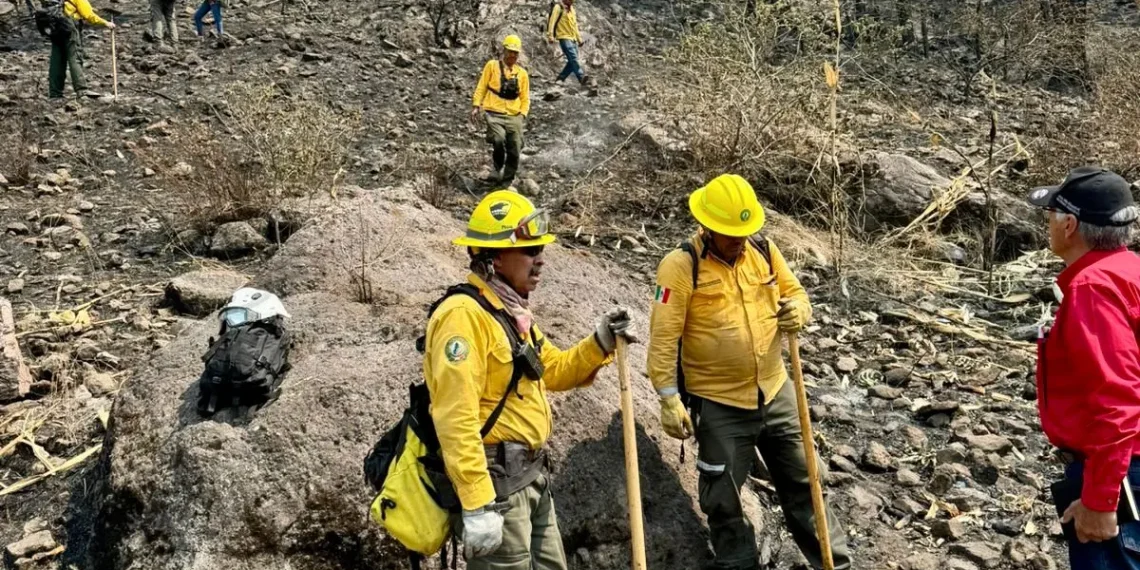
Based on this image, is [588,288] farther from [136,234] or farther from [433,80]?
[433,80]

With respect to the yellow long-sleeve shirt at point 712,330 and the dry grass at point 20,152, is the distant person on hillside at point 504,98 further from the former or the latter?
the yellow long-sleeve shirt at point 712,330

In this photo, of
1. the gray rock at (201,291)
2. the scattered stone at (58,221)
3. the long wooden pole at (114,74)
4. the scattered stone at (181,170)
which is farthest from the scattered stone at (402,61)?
the gray rock at (201,291)

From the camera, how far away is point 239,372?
3.73 metres

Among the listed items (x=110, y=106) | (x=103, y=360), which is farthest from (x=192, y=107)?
(x=103, y=360)

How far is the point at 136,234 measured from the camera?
8.27 metres

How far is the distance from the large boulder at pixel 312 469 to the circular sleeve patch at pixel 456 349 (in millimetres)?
1188

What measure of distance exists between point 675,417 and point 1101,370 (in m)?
1.52

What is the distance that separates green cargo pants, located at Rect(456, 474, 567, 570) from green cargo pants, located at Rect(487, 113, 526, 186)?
660cm

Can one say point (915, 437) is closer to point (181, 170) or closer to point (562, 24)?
point (181, 170)

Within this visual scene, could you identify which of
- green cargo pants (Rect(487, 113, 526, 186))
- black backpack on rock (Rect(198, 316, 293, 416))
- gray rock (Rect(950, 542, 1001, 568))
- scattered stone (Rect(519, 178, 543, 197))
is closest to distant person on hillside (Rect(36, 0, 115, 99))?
green cargo pants (Rect(487, 113, 526, 186))

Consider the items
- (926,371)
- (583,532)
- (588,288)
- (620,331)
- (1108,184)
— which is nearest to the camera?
(1108,184)

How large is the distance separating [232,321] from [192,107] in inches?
336

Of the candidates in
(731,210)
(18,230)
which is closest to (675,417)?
(731,210)

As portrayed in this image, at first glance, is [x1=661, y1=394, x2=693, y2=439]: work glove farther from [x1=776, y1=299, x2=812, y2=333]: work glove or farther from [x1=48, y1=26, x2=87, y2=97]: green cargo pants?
[x1=48, y1=26, x2=87, y2=97]: green cargo pants
